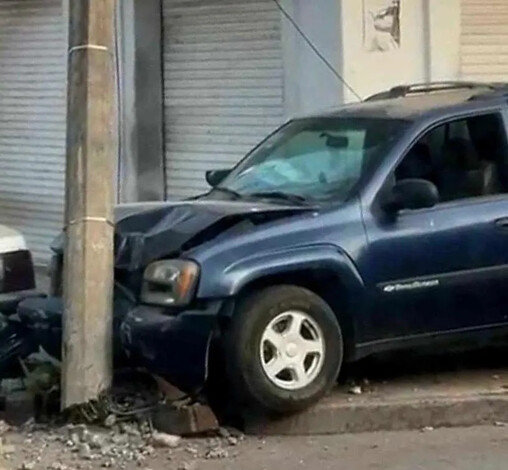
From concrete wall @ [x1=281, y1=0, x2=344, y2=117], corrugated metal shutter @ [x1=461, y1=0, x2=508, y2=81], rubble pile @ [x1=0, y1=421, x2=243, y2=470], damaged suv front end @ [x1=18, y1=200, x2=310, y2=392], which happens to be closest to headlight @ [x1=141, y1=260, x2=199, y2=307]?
damaged suv front end @ [x1=18, y1=200, x2=310, y2=392]

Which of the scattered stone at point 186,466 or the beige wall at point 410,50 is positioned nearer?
the scattered stone at point 186,466

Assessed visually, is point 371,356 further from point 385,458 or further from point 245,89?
point 245,89

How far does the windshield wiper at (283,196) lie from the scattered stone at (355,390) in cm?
116

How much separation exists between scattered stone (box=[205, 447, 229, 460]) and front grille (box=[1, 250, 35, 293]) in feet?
6.06

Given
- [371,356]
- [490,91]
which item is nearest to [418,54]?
[490,91]

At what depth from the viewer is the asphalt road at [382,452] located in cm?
820

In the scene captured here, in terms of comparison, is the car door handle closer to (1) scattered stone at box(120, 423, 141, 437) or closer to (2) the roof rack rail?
(2) the roof rack rail

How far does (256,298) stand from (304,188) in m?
1.01

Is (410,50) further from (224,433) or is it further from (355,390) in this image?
(224,433)

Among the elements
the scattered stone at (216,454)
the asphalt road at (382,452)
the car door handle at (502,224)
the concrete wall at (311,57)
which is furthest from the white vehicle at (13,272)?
the concrete wall at (311,57)

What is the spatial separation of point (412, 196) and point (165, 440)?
6.48 feet

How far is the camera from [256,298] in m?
8.69

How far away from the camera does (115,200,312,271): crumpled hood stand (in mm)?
8805

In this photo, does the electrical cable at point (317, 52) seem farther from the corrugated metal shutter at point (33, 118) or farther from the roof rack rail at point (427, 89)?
the corrugated metal shutter at point (33, 118)
